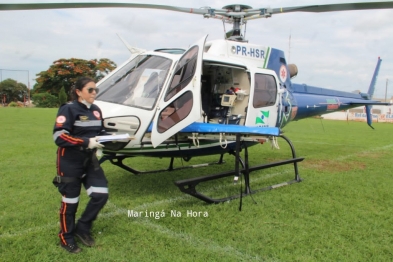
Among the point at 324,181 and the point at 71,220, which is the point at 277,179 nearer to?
the point at 324,181

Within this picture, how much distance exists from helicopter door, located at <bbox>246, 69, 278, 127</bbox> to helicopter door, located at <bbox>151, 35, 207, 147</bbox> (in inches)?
66.2

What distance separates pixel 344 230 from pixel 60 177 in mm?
3210

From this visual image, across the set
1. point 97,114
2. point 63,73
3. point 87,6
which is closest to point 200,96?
point 97,114

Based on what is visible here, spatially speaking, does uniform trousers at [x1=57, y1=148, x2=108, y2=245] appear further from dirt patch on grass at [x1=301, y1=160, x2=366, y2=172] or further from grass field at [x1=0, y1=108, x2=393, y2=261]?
dirt patch on grass at [x1=301, y1=160, x2=366, y2=172]

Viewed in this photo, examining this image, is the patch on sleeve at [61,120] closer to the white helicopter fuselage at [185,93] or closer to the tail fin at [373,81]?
the white helicopter fuselage at [185,93]

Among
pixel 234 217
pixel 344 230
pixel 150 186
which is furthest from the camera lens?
pixel 150 186

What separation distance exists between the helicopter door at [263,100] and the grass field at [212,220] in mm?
1157

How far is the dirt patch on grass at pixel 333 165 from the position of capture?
7.64m

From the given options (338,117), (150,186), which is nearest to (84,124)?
(150,186)

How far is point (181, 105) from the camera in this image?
4.14 meters

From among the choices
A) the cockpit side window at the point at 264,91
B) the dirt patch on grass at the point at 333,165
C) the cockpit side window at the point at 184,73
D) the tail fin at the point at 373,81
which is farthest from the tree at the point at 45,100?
the cockpit side window at the point at 184,73

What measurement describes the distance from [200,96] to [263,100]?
6.60 ft

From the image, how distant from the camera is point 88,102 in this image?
3.32 metres

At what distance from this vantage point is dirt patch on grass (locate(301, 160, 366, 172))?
25.1ft
